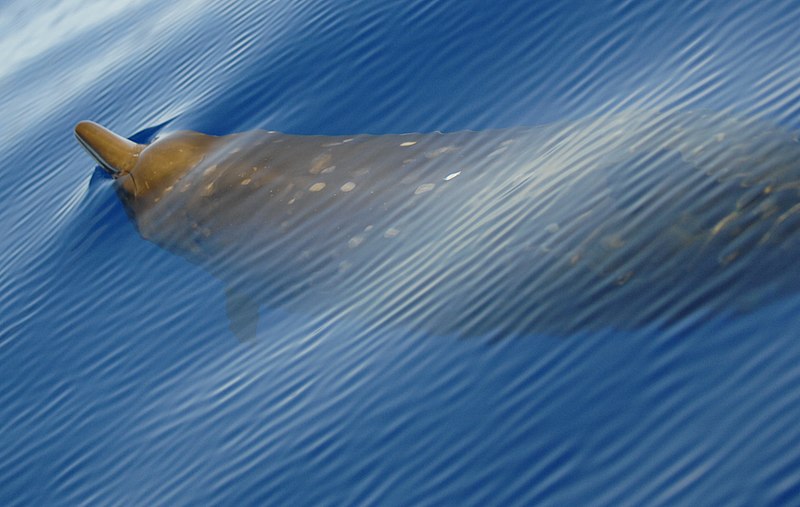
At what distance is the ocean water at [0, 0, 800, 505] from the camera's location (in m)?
6.21

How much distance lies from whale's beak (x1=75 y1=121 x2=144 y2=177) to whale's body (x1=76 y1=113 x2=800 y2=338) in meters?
0.43

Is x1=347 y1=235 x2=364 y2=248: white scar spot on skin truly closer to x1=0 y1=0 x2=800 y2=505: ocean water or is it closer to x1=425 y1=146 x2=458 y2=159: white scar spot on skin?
x1=0 y1=0 x2=800 y2=505: ocean water

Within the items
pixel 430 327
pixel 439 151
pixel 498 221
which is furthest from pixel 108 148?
pixel 430 327

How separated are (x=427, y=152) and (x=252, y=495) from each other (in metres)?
3.52

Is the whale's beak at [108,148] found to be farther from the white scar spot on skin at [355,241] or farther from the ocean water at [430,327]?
the white scar spot on skin at [355,241]

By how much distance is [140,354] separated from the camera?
9242 mm

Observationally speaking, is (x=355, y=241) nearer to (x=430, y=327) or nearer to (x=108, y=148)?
(x=430, y=327)

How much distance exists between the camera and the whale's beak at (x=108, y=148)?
11250 millimetres

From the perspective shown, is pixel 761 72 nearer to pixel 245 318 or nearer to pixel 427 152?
pixel 427 152

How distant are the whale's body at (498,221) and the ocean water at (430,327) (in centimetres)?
4

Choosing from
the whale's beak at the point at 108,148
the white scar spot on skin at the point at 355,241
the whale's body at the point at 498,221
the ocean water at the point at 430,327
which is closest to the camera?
the ocean water at the point at 430,327

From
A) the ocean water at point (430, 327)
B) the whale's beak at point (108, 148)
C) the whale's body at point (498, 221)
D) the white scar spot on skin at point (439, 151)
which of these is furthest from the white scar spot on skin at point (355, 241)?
the whale's beak at point (108, 148)

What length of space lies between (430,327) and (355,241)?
138cm

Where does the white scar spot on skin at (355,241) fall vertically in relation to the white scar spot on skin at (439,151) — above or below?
below
